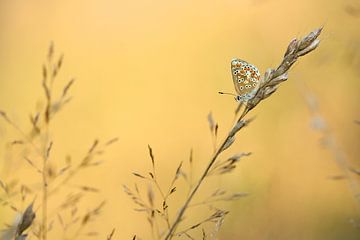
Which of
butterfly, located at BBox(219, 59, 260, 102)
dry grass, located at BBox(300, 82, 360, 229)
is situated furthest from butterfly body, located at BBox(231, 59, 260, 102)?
dry grass, located at BBox(300, 82, 360, 229)

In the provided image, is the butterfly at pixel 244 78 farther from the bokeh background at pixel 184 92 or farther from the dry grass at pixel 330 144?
the bokeh background at pixel 184 92

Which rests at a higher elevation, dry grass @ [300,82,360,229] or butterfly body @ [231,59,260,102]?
dry grass @ [300,82,360,229]

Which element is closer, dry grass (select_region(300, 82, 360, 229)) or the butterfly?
the butterfly

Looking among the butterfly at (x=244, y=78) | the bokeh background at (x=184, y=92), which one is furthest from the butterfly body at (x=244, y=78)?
the bokeh background at (x=184, y=92)

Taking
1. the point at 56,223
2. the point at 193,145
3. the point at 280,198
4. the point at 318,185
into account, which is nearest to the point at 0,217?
the point at 56,223

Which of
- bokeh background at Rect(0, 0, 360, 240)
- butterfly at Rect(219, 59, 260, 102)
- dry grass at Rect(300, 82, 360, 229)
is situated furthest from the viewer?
bokeh background at Rect(0, 0, 360, 240)

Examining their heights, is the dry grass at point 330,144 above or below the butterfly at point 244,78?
above

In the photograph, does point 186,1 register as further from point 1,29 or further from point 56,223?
point 56,223

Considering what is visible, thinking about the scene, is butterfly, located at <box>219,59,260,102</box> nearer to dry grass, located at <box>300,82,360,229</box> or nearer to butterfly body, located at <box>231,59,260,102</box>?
butterfly body, located at <box>231,59,260,102</box>
